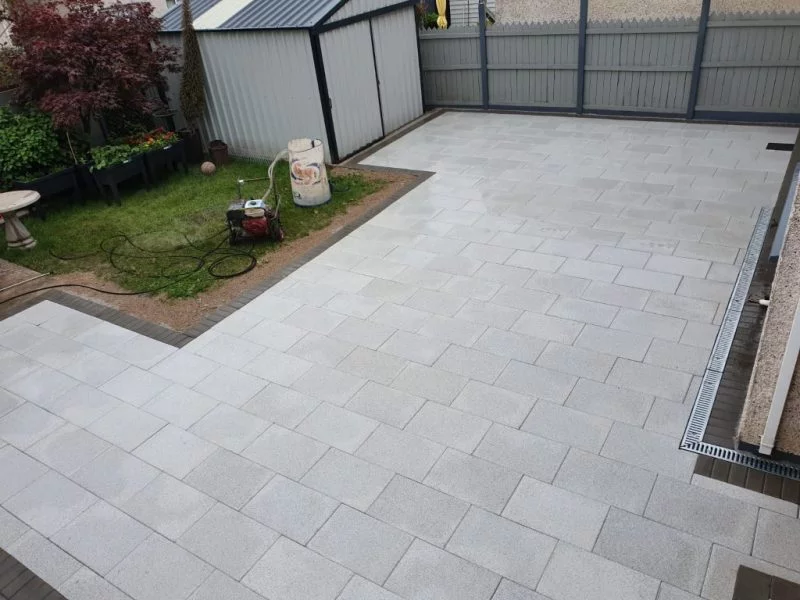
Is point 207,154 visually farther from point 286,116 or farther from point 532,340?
point 532,340

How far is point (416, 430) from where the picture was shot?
13.8ft

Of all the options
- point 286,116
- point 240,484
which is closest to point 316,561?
point 240,484

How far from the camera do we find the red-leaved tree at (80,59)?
325 inches

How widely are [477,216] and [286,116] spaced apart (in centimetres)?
382

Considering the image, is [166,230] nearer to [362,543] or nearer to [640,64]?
[362,543]

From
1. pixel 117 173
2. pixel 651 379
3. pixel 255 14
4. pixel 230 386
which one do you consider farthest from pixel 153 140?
pixel 651 379

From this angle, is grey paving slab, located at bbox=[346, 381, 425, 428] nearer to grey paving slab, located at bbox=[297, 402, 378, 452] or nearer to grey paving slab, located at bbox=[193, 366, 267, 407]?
grey paving slab, located at bbox=[297, 402, 378, 452]

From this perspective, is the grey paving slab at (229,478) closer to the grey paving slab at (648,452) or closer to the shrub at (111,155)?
the grey paving slab at (648,452)

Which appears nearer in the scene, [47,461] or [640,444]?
[640,444]

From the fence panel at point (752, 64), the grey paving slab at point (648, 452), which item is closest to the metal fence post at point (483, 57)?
the fence panel at point (752, 64)

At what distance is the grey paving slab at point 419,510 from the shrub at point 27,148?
23.8 ft

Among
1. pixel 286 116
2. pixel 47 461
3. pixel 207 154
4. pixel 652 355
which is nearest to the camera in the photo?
pixel 47 461

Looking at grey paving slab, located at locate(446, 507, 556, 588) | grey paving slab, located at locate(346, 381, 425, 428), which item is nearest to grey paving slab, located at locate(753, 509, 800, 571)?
grey paving slab, located at locate(446, 507, 556, 588)

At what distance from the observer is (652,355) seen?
471 cm
